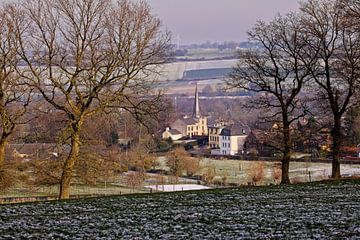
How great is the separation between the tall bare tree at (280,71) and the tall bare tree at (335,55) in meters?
0.54

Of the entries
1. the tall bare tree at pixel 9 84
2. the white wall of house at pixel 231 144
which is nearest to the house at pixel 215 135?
the white wall of house at pixel 231 144

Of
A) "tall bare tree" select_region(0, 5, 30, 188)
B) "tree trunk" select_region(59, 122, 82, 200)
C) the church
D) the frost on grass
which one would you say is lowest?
the frost on grass

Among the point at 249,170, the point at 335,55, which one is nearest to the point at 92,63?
the point at 335,55

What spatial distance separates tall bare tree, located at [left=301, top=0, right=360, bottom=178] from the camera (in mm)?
27312

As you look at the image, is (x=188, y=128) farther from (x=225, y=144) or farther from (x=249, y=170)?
(x=249, y=170)

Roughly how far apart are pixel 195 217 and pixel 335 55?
1529 centimetres

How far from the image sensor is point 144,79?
79.8ft

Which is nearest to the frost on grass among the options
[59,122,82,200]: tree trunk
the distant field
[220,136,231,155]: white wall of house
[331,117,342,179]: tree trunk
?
[59,122,82,200]: tree trunk

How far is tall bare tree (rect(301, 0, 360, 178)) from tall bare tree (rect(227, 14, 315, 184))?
542 millimetres

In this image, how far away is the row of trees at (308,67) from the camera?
27.5 m

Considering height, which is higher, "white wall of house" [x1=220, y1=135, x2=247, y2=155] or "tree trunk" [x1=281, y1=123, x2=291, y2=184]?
"white wall of house" [x1=220, y1=135, x2=247, y2=155]

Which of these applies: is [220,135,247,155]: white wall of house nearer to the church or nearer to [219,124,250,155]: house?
[219,124,250,155]: house

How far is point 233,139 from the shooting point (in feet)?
213

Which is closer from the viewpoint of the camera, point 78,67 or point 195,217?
point 195,217
